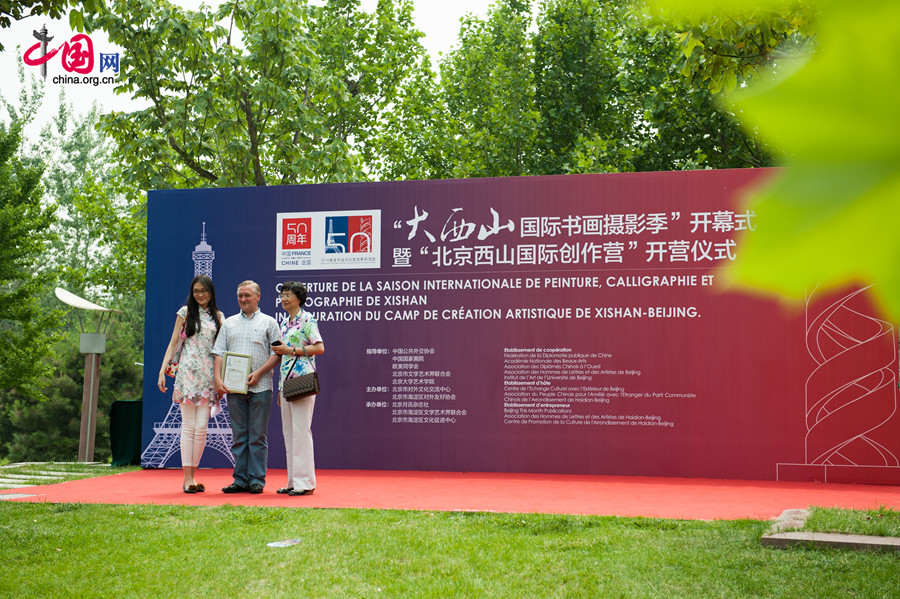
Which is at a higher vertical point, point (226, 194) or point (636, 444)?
point (226, 194)

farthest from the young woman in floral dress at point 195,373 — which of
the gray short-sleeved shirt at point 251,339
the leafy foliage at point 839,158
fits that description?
the leafy foliage at point 839,158

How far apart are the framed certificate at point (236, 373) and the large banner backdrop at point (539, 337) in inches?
66.5

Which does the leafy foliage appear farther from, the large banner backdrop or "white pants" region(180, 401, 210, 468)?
the large banner backdrop

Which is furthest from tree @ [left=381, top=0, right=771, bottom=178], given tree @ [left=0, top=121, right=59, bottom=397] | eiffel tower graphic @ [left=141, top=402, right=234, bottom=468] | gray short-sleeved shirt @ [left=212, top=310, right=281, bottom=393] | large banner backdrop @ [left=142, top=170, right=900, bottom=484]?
gray short-sleeved shirt @ [left=212, top=310, right=281, bottom=393]

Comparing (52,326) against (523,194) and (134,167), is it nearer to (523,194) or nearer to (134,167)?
(134,167)

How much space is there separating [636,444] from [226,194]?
3583 mm

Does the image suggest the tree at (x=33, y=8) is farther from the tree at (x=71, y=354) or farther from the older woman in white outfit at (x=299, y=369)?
the tree at (x=71, y=354)

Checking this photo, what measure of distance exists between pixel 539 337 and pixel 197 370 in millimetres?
2383

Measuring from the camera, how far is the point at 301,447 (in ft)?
15.7

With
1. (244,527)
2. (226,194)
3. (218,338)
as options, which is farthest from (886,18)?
(226,194)

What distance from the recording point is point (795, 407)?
230 inches

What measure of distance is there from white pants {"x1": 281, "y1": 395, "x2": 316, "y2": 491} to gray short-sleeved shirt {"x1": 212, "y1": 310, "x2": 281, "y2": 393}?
284mm

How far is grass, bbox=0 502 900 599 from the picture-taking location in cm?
277

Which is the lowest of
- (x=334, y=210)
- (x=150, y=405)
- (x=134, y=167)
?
(x=150, y=405)
